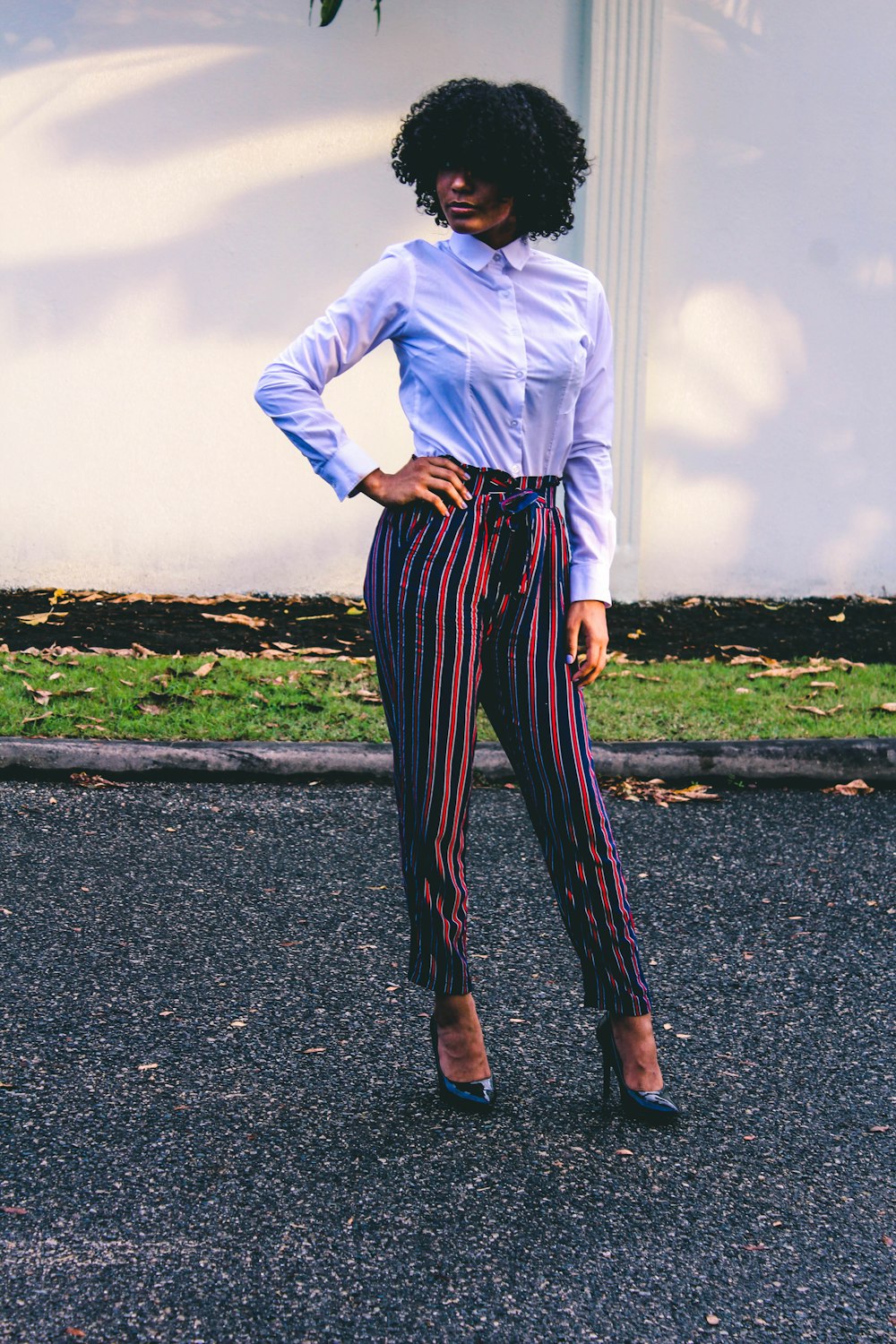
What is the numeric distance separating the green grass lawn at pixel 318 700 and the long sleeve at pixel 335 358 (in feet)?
10.0

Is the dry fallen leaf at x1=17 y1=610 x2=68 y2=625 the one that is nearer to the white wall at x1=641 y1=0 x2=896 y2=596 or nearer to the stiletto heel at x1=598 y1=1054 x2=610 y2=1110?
the white wall at x1=641 y1=0 x2=896 y2=596

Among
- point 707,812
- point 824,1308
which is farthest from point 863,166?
point 824,1308

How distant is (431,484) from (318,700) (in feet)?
12.2

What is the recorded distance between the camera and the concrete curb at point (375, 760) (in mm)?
5410

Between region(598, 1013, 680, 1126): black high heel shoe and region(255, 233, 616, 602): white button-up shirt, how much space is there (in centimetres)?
89

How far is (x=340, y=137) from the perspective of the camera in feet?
27.9

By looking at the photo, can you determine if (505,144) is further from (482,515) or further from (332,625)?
(332,625)

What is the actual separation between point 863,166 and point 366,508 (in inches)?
151

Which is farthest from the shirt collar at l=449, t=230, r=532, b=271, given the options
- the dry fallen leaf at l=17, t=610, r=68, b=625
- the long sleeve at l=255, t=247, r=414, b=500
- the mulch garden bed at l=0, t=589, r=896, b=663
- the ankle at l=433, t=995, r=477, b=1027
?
the dry fallen leaf at l=17, t=610, r=68, b=625

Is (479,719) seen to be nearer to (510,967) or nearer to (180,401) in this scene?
(510,967)

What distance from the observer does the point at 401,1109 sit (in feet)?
9.45

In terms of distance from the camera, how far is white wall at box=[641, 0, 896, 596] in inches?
341

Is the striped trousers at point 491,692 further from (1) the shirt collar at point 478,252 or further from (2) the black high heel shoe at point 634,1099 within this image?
(1) the shirt collar at point 478,252

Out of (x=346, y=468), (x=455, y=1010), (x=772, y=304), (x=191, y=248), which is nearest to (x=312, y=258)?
(x=191, y=248)
